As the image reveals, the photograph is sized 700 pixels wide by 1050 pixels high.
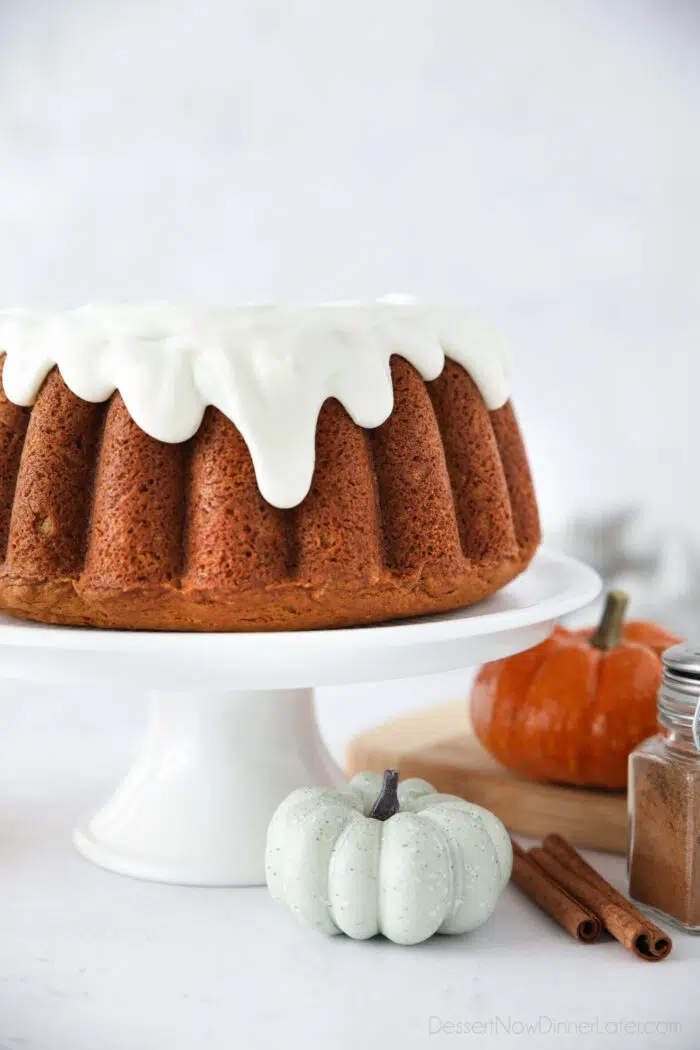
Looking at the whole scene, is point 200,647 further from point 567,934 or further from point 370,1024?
point 567,934

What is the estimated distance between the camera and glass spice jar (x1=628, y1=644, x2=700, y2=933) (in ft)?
5.27

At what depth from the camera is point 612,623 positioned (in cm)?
204

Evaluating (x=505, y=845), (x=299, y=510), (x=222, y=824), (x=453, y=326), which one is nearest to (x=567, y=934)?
(x=505, y=845)

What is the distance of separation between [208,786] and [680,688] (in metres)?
0.69

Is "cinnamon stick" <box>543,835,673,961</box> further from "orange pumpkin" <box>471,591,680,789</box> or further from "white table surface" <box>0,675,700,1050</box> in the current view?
"orange pumpkin" <box>471,591,680,789</box>

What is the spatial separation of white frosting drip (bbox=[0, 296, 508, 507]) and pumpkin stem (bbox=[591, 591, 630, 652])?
514 millimetres

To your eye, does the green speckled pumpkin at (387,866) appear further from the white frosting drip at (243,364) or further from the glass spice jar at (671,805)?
Answer: the white frosting drip at (243,364)

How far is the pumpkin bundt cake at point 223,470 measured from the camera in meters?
1.65

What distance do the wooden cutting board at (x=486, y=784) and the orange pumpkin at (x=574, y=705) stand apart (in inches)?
1.2

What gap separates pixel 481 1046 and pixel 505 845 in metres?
0.29

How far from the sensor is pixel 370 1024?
1.47m

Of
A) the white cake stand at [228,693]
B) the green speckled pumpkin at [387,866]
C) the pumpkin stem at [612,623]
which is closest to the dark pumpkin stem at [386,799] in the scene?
the green speckled pumpkin at [387,866]

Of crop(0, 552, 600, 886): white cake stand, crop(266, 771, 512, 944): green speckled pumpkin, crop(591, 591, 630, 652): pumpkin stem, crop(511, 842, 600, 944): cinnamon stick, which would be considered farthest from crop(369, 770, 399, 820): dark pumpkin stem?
crop(591, 591, 630, 652): pumpkin stem

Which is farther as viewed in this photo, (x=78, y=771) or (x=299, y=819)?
(x=78, y=771)
